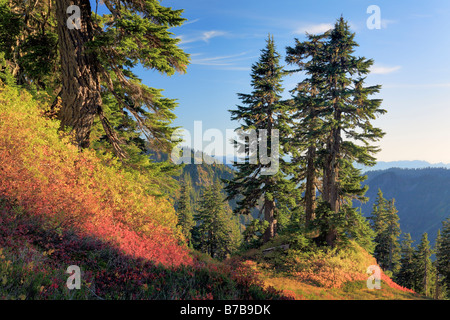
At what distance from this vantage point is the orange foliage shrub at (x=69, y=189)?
298 inches

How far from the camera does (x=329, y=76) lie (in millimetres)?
18047

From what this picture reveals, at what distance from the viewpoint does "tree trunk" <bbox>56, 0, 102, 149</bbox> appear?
1088cm

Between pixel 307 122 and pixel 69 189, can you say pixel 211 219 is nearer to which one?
pixel 307 122

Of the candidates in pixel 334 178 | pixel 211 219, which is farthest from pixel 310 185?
pixel 211 219

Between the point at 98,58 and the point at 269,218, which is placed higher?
the point at 98,58

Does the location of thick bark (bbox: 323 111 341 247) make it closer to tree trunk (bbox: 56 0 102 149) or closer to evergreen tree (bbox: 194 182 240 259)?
tree trunk (bbox: 56 0 102 149)

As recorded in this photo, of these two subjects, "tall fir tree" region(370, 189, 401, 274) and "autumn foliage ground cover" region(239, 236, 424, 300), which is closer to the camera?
"autumn foliage ground cover" region(239, 236, 424, 300)

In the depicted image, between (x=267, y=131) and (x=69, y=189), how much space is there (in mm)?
16342

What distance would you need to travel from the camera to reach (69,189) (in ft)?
27.1

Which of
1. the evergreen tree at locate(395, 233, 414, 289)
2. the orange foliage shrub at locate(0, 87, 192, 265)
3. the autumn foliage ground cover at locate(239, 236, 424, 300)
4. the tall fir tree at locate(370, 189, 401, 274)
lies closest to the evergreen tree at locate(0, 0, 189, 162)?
the orange foliage shrub at locate(0, 87, 192, 265)

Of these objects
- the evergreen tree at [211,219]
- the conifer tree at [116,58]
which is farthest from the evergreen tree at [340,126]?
the evergreen tree at [211,219]

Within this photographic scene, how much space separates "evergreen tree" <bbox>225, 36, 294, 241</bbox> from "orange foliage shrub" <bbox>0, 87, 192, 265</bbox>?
11.7 metres
